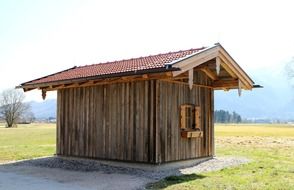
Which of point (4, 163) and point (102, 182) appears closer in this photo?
point (102, 182)

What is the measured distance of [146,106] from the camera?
1368 cm

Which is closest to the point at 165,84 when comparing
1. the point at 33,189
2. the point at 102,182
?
the point at 102,182

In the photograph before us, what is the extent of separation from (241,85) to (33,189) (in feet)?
30.4

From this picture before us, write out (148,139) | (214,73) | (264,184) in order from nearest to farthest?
1. (264,184)
2. (148,139)
3. (214,73)

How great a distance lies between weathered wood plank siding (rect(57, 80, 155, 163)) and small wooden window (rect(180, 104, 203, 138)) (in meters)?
1.67

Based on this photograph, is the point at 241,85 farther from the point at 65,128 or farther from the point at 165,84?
the point at 65,128

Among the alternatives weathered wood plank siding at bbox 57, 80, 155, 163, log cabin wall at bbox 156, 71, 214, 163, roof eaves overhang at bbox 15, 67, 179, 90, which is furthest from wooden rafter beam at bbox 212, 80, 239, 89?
roof eaves overhang at bbox 15, 67, 179, 90

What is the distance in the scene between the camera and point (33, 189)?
994cm

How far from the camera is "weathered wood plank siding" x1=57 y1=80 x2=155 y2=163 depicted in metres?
13.7

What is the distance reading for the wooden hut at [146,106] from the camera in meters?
13.5

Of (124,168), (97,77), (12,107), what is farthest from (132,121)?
(12,107)

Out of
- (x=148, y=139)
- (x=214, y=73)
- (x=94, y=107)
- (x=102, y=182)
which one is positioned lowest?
(x=102, y=182)

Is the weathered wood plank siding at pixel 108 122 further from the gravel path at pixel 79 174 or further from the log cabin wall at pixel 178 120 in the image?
the gravel path at pixel 79 174

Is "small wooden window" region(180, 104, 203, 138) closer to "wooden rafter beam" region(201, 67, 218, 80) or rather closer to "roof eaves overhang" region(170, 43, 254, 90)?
"wooden rafter beam" region(201, 67, 218, 80)
